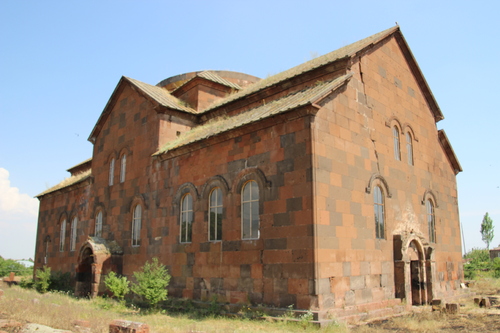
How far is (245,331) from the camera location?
28.5ft

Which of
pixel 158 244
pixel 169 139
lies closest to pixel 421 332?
pixel 158 244

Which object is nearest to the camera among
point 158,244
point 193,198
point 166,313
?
point 166,313

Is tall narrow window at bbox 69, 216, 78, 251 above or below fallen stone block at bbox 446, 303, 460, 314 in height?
above

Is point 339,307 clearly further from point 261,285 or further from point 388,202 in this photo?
point 388,202

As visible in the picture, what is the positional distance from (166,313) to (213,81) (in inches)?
361

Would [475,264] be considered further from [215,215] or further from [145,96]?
[145,96]

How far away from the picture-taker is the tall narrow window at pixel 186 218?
43.2 ft

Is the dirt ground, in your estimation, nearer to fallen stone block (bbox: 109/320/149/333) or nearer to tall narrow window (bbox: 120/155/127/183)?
fallen stone block (bbox: 109/320/149/333)

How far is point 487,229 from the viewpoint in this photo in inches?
2581

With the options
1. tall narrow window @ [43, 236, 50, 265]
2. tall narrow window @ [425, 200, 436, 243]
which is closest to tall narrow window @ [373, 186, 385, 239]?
tall narrow window @ [425, 200, 436, 243]

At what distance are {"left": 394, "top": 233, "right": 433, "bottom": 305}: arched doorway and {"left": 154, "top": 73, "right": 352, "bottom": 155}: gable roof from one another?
4.71 meters

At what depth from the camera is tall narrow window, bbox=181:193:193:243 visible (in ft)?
43.2

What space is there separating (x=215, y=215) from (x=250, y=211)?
147cm

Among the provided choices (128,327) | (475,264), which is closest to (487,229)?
(475,264)
